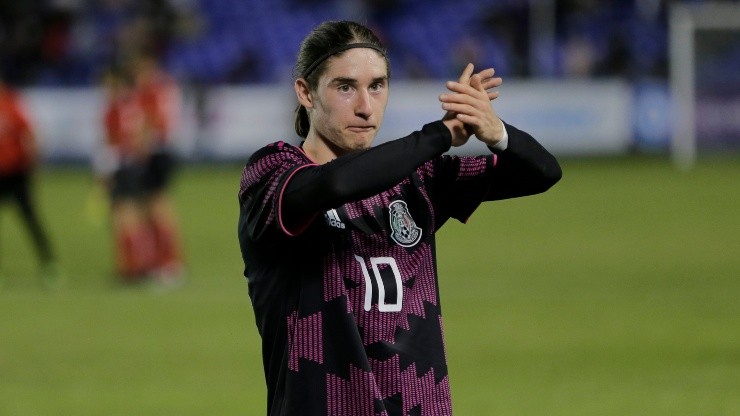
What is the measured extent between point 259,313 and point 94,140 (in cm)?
2353

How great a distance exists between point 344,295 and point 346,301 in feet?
0.06

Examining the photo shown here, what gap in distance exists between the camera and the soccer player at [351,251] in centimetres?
384

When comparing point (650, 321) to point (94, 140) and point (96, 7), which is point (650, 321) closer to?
point (94, 140)

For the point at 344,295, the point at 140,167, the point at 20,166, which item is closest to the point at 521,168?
the point at 344,295

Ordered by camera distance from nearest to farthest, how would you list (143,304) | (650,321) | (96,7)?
(650,321), (143,304), (96,7)

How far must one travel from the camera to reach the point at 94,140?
27.0 metres

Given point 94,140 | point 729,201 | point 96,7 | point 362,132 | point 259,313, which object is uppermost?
point 96,7

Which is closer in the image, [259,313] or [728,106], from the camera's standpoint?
[259,313]

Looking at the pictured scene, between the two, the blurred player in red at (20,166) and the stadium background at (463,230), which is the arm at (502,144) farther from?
the blurred player in red at (20,166)

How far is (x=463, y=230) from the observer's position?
755 inches

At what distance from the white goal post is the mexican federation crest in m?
22.8

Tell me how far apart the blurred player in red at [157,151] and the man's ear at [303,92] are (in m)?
10.4

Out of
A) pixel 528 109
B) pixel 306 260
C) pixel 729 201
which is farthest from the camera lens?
pixel 528 109

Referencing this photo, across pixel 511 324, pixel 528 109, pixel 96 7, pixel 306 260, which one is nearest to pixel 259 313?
pixel 306 260
